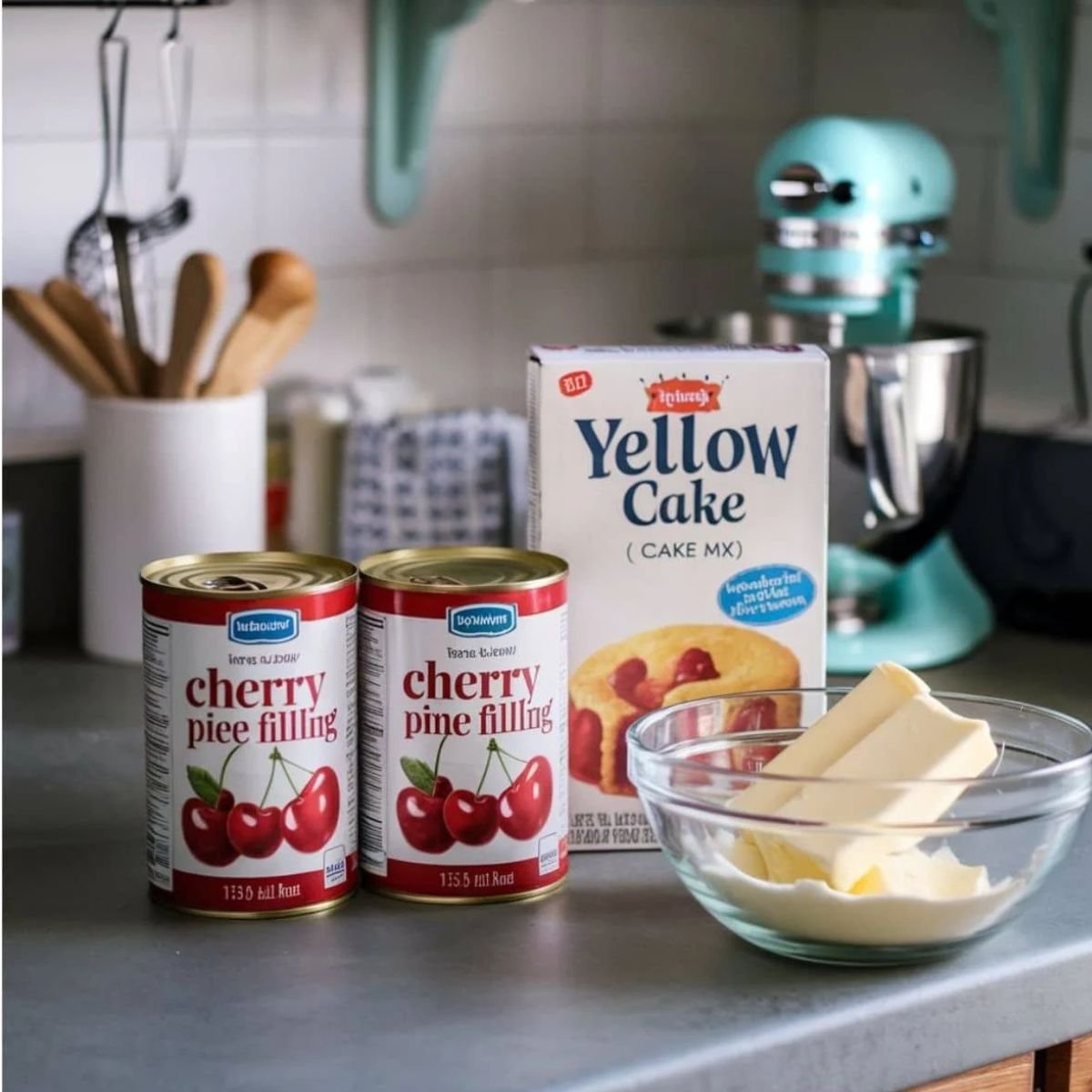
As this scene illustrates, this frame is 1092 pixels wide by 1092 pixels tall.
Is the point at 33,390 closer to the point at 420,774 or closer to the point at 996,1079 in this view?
the point at 420,774

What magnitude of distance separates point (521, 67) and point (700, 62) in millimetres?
189

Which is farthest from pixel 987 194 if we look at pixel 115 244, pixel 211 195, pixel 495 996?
pixel 495 996

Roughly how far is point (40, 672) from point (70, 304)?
9.9 inches

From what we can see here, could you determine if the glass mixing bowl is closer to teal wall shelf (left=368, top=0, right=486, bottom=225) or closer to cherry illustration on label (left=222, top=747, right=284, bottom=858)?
cherry illustration on label (left=222, top=747, right=284, bottom=858)

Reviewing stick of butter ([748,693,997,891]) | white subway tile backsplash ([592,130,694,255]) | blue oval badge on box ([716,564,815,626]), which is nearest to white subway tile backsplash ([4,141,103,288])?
white subway tile backsplash ([592,130,694,255])

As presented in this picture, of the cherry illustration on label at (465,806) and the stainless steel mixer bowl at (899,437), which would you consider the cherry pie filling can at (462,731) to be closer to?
the cherry illustration on label at (465,806)

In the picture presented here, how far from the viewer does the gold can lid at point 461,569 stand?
898 millimetres

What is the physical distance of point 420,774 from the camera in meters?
0.91

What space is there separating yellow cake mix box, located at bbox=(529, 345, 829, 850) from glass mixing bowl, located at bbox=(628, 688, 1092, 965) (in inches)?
3.8

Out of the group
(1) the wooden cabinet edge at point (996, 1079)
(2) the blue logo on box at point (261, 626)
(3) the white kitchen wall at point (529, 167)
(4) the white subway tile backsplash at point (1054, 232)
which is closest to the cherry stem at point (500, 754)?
(2) the blue logo on box at point (261, 626)

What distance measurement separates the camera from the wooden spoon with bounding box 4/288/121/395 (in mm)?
1326

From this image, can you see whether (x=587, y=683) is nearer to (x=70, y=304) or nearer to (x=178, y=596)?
(x=178, y=596)

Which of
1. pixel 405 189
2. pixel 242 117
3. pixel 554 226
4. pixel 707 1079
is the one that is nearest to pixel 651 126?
pixel 554 226

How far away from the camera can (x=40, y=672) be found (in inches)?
53.9
